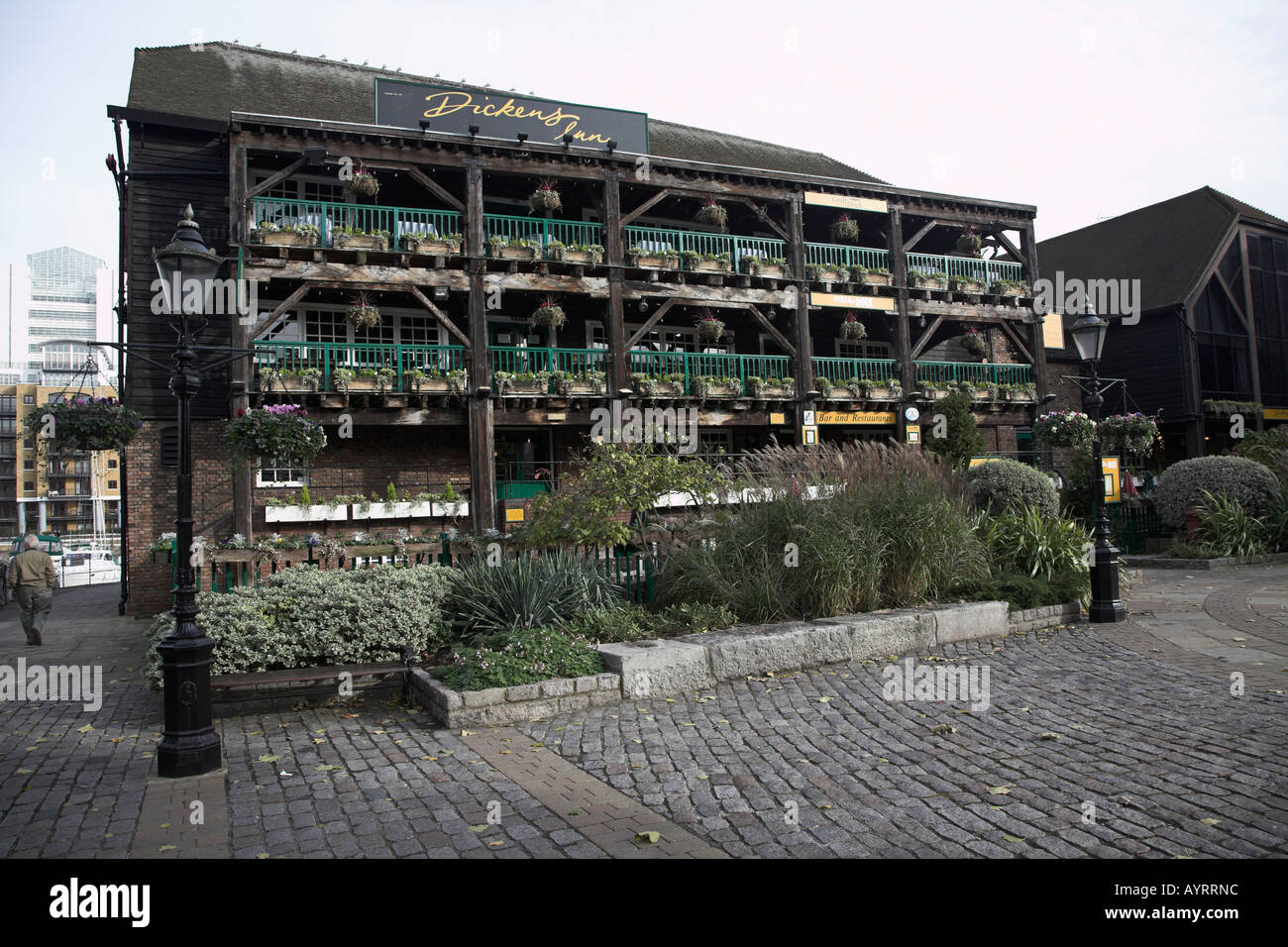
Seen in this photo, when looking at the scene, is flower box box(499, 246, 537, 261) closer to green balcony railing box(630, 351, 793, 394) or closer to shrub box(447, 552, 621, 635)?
green balcony railing box(630, 351, 793, 394)

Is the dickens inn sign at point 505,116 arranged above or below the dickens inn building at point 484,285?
above

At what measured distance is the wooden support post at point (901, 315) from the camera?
2106cm

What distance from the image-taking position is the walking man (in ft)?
34.9

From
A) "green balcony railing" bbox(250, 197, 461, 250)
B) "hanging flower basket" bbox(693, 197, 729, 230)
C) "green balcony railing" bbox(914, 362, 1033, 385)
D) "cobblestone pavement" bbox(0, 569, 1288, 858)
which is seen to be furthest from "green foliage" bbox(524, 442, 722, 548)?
"green balcony railing" bbox(914, 362, 1033, 385)

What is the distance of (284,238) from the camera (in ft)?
50.4

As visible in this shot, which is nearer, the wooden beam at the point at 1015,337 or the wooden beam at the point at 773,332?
the wooden beam at the point at 773,332

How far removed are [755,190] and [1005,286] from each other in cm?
800

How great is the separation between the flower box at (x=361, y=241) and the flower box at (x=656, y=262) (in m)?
5.57

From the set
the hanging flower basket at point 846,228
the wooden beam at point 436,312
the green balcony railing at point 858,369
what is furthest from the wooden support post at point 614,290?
the hanging flower basket at point 846,228

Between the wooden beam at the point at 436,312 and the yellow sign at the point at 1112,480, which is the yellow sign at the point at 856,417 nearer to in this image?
the yellow sign at the point at 1112,480

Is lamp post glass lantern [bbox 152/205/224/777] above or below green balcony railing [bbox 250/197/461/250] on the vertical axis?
below

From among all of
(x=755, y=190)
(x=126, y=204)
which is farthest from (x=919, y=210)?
(x=126, y=204)

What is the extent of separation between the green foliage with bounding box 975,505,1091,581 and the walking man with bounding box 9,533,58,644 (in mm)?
11942
